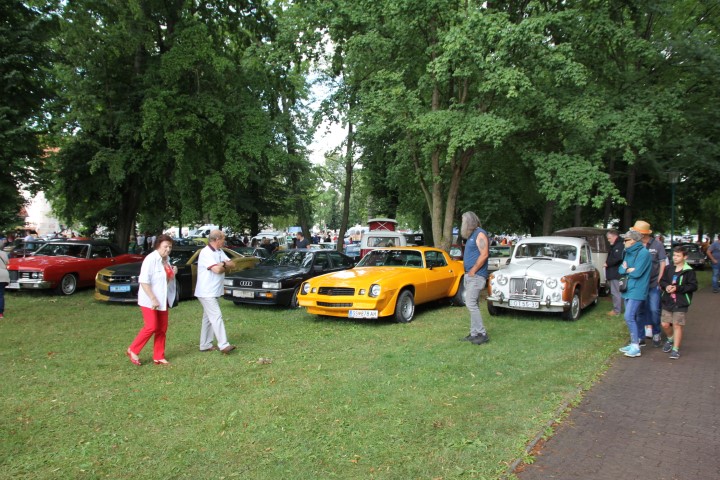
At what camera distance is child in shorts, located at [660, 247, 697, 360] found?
22.6 ft

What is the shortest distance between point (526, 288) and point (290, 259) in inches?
222

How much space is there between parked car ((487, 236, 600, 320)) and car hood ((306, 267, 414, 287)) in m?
1.75

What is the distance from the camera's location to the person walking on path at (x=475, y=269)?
746 cm

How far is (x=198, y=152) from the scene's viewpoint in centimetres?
1681

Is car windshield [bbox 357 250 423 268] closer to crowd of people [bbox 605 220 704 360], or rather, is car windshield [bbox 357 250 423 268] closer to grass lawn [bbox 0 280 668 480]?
grass lawn [bbox 0 280 668 480]

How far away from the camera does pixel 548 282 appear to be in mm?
9430

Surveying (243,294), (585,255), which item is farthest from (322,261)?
(585,255)

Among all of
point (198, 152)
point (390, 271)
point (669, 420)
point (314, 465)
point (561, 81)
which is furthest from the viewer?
point (198, 152)

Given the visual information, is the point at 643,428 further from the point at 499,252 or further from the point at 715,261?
the point at 499,252

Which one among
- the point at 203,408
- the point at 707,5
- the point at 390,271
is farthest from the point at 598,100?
the point at 203,408

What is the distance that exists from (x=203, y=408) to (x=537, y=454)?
10.1ft

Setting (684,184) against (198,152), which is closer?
(198,152)

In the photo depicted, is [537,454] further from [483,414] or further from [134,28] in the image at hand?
[134,28]

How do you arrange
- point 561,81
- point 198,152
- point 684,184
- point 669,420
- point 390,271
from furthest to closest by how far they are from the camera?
point 684,184, point 198,152, point 561,81, point 390,271, point 669,420
